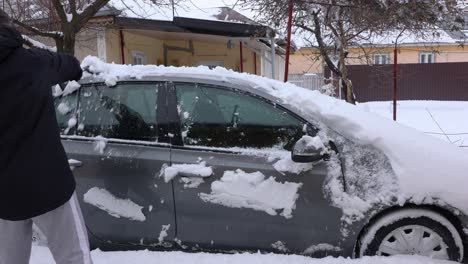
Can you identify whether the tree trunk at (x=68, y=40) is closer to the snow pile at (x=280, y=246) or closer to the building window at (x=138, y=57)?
the snow pile at (x=280, y=246)

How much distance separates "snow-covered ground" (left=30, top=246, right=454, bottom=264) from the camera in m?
3.08

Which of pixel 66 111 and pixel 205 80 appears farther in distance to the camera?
pixel 66 111

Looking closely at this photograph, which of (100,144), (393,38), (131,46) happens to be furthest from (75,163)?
(131,46)

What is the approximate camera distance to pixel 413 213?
3.13 meters

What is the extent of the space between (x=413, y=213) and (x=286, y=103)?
1.16 meters

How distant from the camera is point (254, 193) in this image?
3221 mm

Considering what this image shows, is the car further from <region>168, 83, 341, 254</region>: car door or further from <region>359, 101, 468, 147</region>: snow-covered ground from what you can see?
<region>359, 101, 468, 147</region>: snow-covered ground

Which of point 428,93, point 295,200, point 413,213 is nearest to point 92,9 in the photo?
point 295,200

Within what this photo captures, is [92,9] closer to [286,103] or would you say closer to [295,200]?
[286,103]

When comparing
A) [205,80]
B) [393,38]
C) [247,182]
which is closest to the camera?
[247,182]

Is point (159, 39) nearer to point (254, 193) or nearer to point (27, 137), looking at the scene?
point (254, 193)

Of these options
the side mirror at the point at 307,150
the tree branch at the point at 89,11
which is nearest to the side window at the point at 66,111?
the side mirror at the point at 307,150

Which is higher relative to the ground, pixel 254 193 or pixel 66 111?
pixel 66 111

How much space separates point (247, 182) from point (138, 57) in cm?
935
